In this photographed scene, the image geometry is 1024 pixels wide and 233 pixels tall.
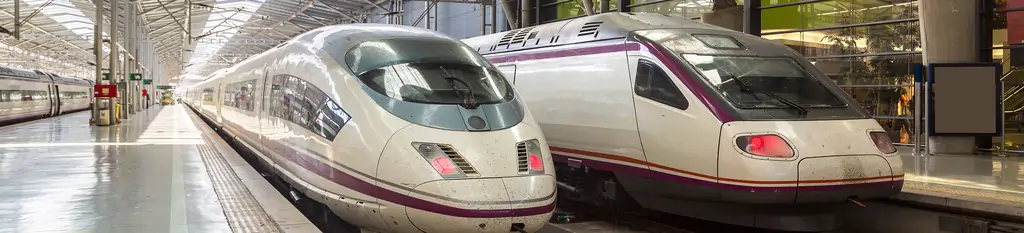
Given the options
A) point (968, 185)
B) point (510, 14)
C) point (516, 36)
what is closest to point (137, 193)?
point (516, 36)

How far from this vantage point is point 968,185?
879cm

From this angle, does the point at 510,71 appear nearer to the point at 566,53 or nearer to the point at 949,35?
the point at 566,53

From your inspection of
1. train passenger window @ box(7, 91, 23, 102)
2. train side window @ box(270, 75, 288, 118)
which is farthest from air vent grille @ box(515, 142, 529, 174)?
train passenger window @ box(7, 91, 23, 102)

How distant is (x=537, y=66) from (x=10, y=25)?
4505 cm

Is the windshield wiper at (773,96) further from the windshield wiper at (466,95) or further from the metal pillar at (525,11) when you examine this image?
the metal pillar at (525,11)

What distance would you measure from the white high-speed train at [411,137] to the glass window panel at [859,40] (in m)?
11.7

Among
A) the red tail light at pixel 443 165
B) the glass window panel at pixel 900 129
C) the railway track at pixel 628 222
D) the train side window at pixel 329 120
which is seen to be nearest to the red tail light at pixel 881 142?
the railway track at pixel 628 222

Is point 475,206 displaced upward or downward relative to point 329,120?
downward

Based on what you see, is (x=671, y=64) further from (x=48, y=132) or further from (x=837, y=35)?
(x=48, y=132)

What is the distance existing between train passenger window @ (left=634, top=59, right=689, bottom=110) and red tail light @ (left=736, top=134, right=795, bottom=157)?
0.63 m

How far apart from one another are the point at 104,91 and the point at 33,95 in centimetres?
740

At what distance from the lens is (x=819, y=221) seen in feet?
22.8

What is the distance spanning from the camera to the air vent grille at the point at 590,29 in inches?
330

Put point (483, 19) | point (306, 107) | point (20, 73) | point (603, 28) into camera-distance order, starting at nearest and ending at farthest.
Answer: point (306, 107) → point (603, 28) → point (20, 73) → point (483, 19)
